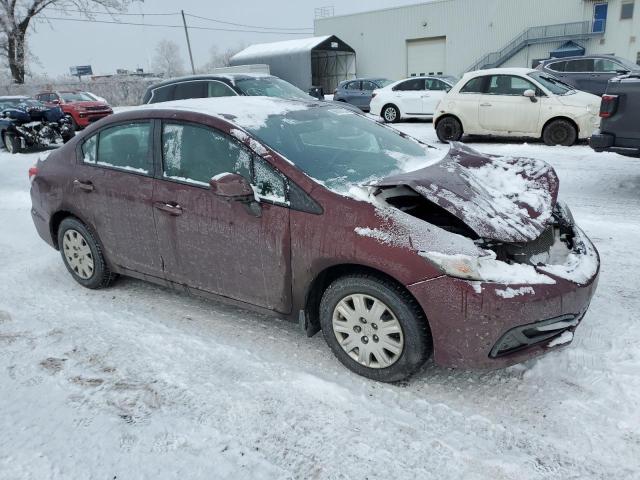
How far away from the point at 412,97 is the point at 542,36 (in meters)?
24.5

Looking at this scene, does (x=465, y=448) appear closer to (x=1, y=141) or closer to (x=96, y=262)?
(x=96, y=262)

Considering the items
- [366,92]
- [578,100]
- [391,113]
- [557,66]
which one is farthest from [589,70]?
[366,92]

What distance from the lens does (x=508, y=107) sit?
10320 mm

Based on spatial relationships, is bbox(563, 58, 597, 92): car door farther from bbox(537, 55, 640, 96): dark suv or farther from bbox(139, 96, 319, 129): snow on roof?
bbox(139, 96, 319, 129): snow on roof

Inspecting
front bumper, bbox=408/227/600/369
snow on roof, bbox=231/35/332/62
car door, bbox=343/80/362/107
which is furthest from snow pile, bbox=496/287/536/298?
snow on roof, bbox=231/35/332/62

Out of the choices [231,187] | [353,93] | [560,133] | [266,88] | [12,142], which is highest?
[266,88]

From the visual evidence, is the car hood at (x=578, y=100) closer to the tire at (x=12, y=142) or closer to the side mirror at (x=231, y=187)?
the side mirror at (x=231, y=187)

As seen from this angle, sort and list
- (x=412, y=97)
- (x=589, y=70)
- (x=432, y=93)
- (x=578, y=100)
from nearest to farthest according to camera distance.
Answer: (x=578, y=100) → (x=589, y=70) → (x=432, y=93) → (x=412, y=97)

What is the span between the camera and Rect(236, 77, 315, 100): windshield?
9.51 meters

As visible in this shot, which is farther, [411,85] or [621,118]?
[411,85]

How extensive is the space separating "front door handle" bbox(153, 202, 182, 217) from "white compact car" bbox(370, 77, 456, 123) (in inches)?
475

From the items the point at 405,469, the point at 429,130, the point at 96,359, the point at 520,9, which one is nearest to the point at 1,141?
the point at 429,130

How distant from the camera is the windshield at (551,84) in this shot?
10.0m

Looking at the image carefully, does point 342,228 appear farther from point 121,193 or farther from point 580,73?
point 580,73
